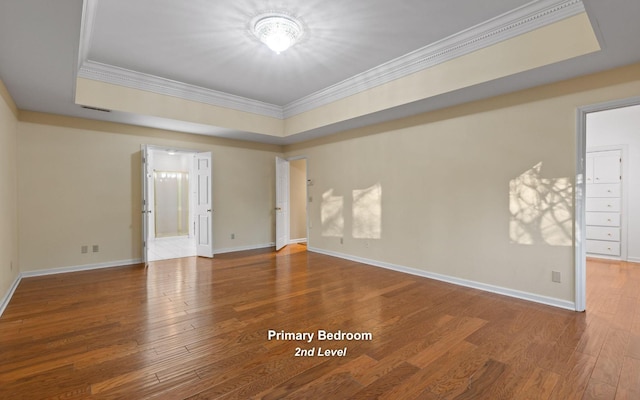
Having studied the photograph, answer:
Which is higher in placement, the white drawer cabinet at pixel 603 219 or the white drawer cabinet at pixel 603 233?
the white drawer cabinet at pixel 603 219

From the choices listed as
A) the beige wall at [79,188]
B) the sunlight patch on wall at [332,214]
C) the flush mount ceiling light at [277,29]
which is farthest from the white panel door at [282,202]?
the flush mount ceiling light at [277,29]

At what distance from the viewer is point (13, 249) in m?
4.25

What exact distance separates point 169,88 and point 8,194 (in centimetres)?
259

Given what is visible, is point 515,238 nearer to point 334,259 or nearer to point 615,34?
point 615,34

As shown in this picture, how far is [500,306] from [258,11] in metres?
4.20

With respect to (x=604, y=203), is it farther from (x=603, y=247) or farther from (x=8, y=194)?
(x=8, y=194)

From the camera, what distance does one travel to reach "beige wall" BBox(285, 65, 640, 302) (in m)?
3.52

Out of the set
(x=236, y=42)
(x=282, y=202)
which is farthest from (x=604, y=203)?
(x=236, y=42)

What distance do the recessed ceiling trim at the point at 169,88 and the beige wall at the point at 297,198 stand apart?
2218 mm

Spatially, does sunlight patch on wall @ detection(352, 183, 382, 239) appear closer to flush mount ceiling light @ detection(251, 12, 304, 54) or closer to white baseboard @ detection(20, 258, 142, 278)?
flush mount ceiling light @ detection(251, 12, 304, 54)

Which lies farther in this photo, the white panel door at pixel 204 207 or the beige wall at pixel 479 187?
the white panel door at pixel 204 207

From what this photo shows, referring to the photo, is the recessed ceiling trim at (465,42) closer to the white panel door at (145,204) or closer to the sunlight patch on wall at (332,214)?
the sunlight patch on wall at (332,214)

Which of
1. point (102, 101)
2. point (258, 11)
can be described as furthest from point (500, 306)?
point (102, 101)

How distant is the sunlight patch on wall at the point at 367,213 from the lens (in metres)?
5.59
